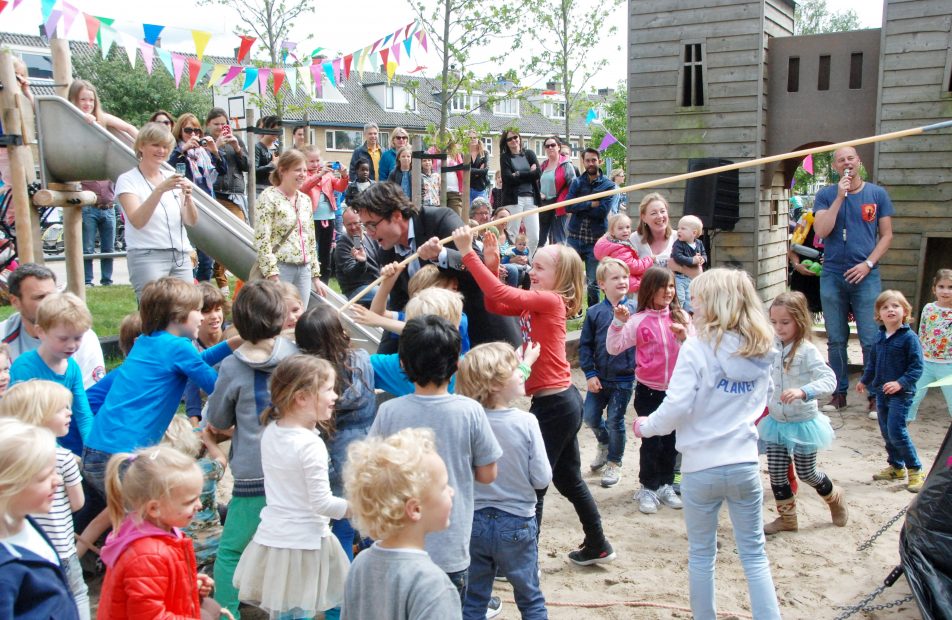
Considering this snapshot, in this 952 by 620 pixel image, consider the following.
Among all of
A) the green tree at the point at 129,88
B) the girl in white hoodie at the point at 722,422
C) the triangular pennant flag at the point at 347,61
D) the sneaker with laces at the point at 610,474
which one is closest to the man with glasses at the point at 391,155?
the triangular pennant flag at the point at 347,61

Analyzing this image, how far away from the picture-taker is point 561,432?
12.6 feet

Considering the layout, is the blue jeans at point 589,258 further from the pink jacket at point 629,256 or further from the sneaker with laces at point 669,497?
the sneaker with laces at point 669,497

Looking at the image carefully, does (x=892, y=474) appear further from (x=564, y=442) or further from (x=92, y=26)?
(x=92, y=26)

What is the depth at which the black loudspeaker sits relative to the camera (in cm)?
996

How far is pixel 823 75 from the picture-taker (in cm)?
987

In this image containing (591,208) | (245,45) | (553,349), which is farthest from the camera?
(245,45)

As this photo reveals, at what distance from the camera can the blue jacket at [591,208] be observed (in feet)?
30.4

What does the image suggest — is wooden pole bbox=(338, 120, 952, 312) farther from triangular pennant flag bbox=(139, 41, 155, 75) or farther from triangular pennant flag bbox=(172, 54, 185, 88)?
triangular pennant flag bbox=(172, 54, 185, 88)

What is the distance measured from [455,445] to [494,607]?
126 centimetres

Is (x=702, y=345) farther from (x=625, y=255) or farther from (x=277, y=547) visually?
(x=625, y=255)

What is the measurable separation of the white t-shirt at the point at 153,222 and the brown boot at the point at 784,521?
166 inches

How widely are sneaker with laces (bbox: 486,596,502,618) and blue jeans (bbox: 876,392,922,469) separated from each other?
318 centimetres

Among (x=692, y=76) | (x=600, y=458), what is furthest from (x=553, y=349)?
(x=692, y=76)

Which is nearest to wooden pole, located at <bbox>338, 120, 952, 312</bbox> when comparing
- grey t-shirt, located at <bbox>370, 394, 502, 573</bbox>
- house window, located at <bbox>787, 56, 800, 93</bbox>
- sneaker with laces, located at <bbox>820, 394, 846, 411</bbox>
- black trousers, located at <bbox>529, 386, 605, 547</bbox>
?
black trousers, located at <bbox>529, 386, 605, 547</bbox>
